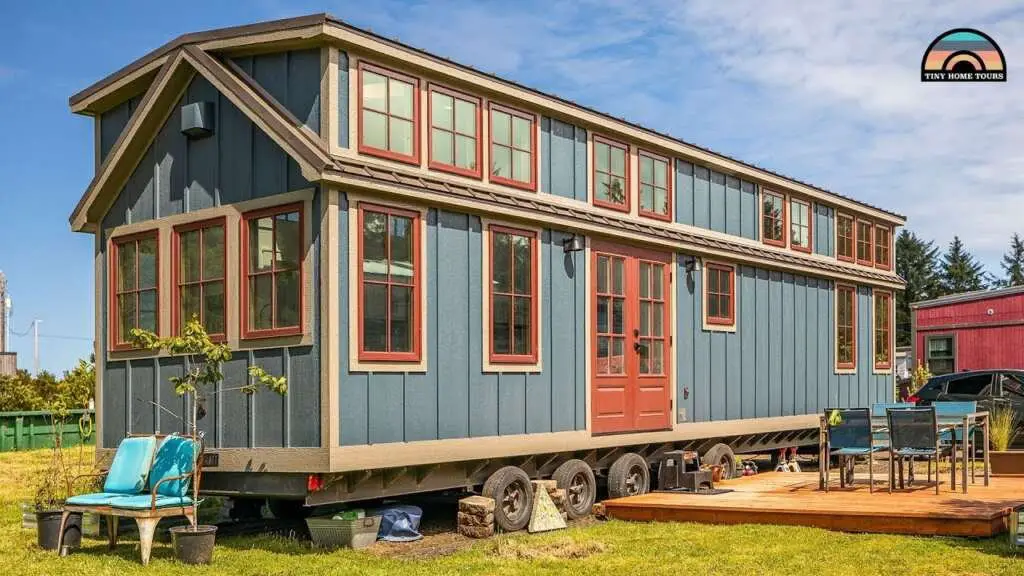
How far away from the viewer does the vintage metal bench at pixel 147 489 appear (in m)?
9.61

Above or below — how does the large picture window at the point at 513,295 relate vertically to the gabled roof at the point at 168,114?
below

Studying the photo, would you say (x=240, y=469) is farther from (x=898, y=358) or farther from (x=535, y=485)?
(x=898, y=358)

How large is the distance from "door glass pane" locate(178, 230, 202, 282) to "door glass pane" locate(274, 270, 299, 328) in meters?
1.35

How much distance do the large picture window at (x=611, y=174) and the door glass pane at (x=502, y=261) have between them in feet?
6.20

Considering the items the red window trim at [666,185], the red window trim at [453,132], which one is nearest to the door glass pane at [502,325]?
the red window trim at [453,132]

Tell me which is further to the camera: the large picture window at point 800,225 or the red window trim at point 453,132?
the large picture window at point 800,225

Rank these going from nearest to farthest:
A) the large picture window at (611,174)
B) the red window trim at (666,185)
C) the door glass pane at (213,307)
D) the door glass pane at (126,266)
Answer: the door glass pane at (213,307), the door glass pane at (126,266), the large picture window at (611,174), the red window trim at (666,185)

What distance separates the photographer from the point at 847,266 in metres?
19.6

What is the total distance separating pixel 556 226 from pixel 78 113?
5.54 metres

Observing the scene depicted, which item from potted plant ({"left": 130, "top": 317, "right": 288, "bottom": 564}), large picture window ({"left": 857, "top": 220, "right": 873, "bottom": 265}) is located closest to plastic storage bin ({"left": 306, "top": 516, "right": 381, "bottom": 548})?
potted plant ({"left": 130, "top": 317, "right": 288, "bottom": 564})

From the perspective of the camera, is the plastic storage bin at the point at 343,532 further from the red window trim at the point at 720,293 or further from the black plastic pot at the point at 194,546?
the red window trim at the point at 720,293

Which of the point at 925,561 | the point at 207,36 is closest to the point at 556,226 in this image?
the point at 207,36

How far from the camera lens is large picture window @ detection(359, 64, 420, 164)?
10.7 metres

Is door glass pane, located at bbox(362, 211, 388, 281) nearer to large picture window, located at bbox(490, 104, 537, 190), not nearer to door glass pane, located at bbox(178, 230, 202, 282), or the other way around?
large picture window, located at bbox(490, 104, 537, 190)
